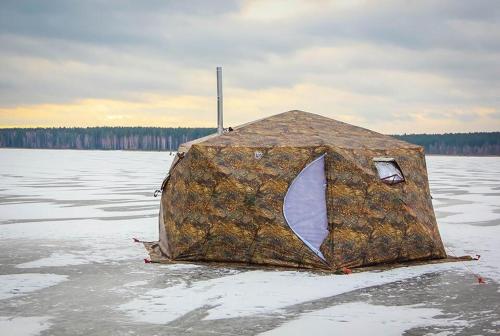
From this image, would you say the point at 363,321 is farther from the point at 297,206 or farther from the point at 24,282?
the point at 24,282

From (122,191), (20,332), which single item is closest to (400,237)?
(20,332)

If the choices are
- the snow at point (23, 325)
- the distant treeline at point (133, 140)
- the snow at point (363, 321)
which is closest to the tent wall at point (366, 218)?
the snow at point (363, 321)

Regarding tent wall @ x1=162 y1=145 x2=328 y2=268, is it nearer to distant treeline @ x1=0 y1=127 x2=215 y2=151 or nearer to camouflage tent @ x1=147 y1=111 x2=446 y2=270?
camouflage tent @ x1=147 y1=111 x2=446 y2=270

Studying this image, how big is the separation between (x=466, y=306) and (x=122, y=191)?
19.0 meters

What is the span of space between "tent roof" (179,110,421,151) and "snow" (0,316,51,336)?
4.42 meters

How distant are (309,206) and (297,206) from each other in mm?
195

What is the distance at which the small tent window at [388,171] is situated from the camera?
10.5 meters

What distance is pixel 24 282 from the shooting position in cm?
901

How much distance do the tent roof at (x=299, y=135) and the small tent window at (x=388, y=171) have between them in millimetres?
343

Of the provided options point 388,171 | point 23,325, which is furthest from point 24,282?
point 388,171

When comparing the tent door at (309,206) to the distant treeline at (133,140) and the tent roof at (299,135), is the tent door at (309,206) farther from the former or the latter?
the distant treeline at (133,140)

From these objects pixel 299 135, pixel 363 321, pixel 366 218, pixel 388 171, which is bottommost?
pixel 363 321

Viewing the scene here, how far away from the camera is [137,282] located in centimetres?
905

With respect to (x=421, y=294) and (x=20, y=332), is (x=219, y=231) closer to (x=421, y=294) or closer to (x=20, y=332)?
(x=421, y=294)
